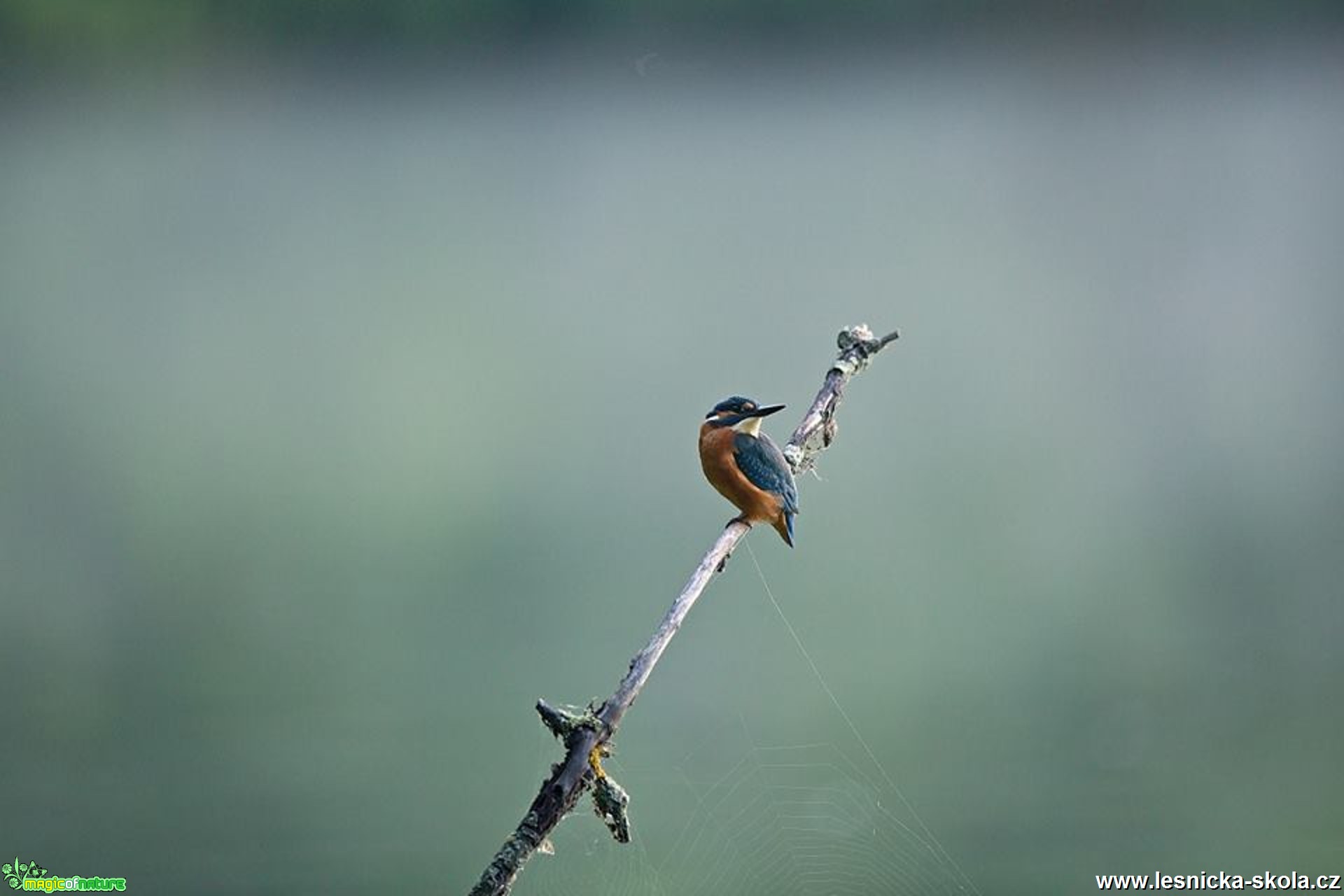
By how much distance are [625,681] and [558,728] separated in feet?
0.35

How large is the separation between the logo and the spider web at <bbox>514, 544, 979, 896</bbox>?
1.16m

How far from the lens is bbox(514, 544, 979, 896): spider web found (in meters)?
4.45

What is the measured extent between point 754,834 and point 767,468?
2.65 meters

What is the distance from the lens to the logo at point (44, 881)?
3.20 m

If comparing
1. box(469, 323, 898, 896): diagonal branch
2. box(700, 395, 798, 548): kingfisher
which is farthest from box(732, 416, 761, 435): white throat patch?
box(469, 323, 898, 896): diagonal branch

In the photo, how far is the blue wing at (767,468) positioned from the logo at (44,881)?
1.68 meters

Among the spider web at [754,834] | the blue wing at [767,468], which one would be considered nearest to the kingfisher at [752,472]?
the blue wing at [767,468]

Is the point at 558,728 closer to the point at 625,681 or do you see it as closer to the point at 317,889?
the point at 625,681

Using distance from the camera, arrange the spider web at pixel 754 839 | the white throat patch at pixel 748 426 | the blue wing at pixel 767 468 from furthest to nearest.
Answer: the spider web at pixel 754 839 → the white throat patch at pixel 748 426 → the blue wing at pixel 767 468

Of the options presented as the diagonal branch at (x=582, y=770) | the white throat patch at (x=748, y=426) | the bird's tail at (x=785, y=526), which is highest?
the white throat patch at (x=748, y=426)

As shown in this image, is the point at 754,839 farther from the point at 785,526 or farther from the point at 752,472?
the point at 752,472

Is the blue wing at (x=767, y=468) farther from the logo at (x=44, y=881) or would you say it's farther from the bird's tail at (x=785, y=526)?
the logo at (x=44, y=881)

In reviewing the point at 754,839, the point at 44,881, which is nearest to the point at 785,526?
the point at 44,881

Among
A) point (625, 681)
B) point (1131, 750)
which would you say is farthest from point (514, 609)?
point (625, 681)
